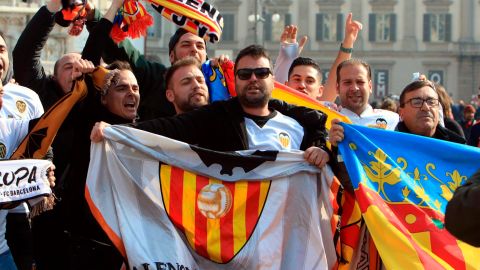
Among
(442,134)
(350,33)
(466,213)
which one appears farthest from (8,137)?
(350,33)

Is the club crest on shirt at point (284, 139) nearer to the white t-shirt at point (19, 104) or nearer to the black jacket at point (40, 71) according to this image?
the black jacket at point (40, 71)

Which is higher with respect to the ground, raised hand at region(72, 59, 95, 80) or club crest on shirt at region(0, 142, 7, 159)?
raised hand at region(72, 59, 95, 80)

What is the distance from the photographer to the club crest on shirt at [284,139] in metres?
5.58

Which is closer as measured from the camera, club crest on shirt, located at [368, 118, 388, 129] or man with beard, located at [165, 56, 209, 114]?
man with beard, located at [165, 56, 209, 114]

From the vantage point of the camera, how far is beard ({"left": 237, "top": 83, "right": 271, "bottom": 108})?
5.52 metres

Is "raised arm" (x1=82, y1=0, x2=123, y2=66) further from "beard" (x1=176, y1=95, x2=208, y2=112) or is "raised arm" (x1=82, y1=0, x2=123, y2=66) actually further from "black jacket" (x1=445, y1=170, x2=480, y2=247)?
"black jacket" (x1=445, y1=170, x2=480, y2=247)

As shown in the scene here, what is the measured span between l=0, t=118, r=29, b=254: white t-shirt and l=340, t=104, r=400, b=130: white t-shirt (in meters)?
2.41

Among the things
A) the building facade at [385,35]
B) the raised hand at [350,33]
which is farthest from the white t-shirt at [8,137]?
the building facade at [385,35]

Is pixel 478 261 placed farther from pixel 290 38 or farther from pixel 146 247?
pixel 290 38

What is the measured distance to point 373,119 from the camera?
6695 mm

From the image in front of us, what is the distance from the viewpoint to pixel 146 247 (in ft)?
17.5

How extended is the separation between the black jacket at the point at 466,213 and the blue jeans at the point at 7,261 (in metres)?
3.10

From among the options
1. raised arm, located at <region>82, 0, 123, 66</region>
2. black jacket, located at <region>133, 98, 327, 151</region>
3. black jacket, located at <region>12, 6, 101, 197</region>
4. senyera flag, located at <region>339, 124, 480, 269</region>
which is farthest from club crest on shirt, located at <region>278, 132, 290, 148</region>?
raised arm, located at <region>82, 0, 123, 66</region>

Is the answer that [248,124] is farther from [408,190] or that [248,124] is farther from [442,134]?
[442,134]
